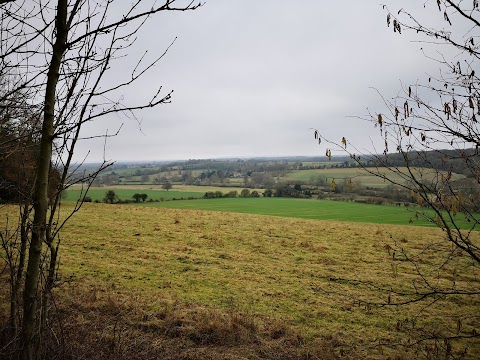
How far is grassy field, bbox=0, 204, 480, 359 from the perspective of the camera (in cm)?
600

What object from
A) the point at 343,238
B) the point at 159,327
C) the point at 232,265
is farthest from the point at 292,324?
the point at 343,238

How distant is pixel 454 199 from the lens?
9.15ft

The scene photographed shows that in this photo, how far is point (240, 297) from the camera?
8.66 metres

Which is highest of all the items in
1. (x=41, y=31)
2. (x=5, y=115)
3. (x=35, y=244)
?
(x=41, y=31)

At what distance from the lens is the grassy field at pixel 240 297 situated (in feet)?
19.7

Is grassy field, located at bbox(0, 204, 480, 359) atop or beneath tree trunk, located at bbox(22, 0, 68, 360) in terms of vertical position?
beneath

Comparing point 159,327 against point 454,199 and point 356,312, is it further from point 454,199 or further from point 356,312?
point 454,199

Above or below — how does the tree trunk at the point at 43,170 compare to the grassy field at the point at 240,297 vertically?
above

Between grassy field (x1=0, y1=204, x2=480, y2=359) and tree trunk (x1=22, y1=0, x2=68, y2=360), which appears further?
grassy field (x1=0, y1=204, x2=480, y2=359)

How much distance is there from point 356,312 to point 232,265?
17.3ft

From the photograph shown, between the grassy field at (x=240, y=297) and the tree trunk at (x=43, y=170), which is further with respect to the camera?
the grassy field at (x=240, y=297)

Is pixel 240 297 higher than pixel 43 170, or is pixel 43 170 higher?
pixel 43 170

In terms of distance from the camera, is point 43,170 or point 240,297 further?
point 240,297

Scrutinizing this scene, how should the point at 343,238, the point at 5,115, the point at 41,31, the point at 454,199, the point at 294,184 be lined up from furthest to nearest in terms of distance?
1. the point at 294,184
2. the point at 343,238
3. the point at 5,115
4. the point at 454,199
5. the point at 41,31
